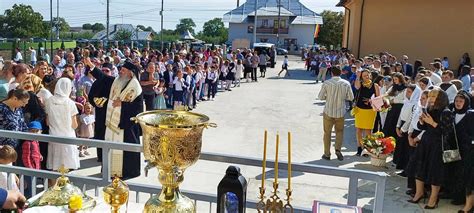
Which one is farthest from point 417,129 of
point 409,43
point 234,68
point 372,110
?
point 409,43

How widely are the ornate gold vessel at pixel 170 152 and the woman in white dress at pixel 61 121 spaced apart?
3932mm

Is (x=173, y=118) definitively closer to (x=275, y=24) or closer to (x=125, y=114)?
(x=125, y=114)

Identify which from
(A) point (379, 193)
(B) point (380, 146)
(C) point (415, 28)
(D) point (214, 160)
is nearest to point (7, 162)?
(D) point (214, 160)

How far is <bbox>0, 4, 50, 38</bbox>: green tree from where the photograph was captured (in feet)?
242

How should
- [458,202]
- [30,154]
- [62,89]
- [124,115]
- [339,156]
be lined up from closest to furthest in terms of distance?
[30,154] < [62,89] < [458,202] < [124,115] < [339,156]

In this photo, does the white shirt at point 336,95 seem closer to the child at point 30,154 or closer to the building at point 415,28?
the child at point 30,154

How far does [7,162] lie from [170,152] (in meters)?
2.59

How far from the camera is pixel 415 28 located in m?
23.6

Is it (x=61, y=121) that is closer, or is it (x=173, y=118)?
(x=173, y=118)

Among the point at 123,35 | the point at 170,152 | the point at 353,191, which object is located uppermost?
the point at 123,35

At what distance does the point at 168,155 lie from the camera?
226 centimetres

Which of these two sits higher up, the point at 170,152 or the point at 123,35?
the point at 123,35

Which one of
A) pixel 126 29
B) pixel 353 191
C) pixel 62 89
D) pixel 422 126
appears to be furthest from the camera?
pixel 126 29

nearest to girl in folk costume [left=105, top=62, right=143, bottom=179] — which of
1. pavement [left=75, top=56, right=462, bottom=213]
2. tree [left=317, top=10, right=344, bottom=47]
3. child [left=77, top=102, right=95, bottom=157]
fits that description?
pavement [left=75, top=56, right=462, bottom=213]
